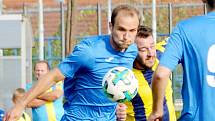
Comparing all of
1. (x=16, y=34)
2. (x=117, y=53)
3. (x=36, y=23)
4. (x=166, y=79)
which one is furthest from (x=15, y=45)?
(x=166, y=79)

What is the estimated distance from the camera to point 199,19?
5.87 metres

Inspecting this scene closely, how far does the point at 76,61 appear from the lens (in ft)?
24.8

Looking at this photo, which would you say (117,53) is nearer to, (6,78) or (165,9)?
(6,78)

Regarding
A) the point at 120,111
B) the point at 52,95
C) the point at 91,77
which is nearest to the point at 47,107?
the point at 52,95

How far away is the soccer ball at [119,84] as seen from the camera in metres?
7.57

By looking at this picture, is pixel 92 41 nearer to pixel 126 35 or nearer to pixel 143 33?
pixel 126 35

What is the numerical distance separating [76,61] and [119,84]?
446 millimetres

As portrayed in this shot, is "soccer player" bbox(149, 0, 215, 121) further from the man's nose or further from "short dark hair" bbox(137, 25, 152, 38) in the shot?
"short dark hair" bbox(137, 25, 152, 38)

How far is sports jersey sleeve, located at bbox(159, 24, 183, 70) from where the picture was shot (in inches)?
229

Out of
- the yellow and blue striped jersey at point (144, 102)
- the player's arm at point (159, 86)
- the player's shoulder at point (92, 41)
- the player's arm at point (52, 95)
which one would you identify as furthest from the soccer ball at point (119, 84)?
the player's arm at point (52, 95)

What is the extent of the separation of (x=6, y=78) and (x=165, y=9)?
19.7 feet

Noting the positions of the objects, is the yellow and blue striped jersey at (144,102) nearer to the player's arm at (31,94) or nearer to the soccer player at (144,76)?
the soccer player at (144,76)

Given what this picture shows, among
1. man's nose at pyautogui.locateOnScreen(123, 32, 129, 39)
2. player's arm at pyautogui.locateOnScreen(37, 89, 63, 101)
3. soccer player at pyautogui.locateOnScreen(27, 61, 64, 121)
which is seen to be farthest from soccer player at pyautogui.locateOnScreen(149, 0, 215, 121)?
soccer player at pyautogui.locateOnScreen(27, 61, 64, 121)

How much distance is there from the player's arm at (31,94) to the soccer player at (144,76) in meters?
1.56
